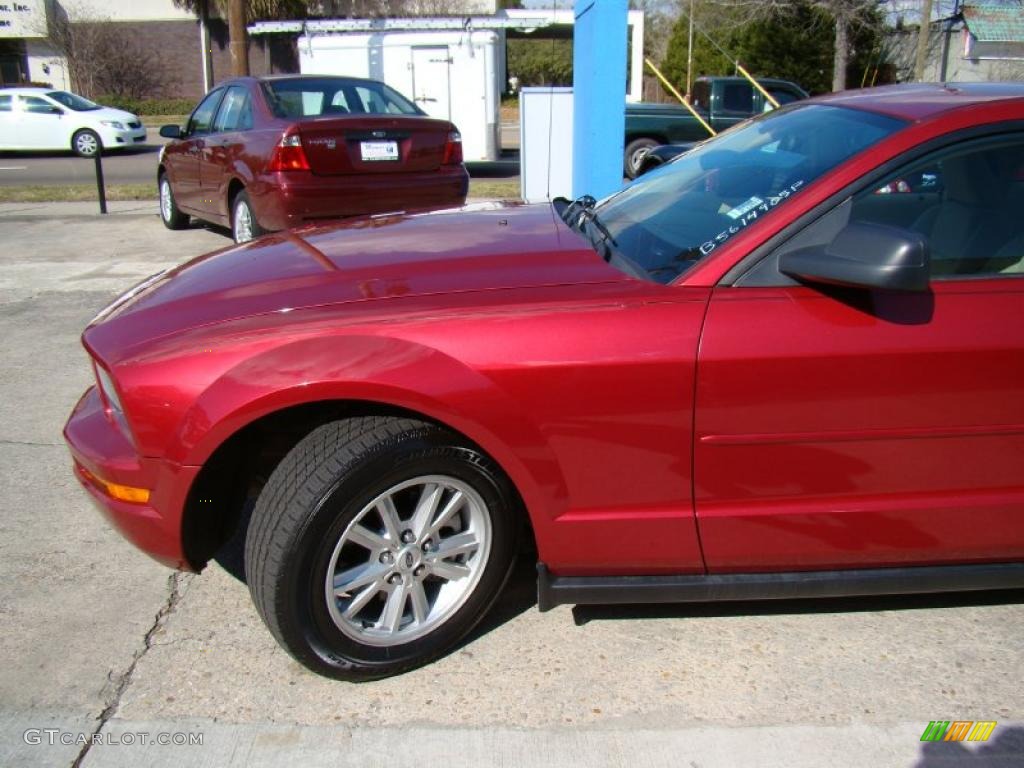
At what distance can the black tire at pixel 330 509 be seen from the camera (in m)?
2.44

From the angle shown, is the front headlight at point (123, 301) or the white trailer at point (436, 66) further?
the white trailer at point (436, 66)

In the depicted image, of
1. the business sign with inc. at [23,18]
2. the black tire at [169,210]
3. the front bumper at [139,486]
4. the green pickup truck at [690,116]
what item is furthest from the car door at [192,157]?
the business sign with inc. at [23,18]

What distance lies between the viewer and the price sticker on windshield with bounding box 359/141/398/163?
286 inches

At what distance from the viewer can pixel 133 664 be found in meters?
2.78

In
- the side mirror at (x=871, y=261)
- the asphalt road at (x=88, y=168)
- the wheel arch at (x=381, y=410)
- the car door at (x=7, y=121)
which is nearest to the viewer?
the side mirror at (x=871, y=261)

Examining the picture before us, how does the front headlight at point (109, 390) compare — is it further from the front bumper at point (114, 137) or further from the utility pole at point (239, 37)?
the front bumper at point (114, 137)

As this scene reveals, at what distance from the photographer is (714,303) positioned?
8.18 feet

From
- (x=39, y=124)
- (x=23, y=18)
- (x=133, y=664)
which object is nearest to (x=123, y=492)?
(x=133, y=664)

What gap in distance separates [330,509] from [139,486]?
59cm

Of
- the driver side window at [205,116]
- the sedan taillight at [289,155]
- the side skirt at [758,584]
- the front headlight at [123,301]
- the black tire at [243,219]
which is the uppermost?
the driver side window at [205,116]

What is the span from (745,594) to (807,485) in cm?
37

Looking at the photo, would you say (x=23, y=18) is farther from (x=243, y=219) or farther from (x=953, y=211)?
(x=953, y=211)

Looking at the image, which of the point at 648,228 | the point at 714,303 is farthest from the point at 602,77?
the point at 714,303

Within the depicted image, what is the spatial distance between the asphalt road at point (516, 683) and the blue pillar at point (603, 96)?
199 inches
